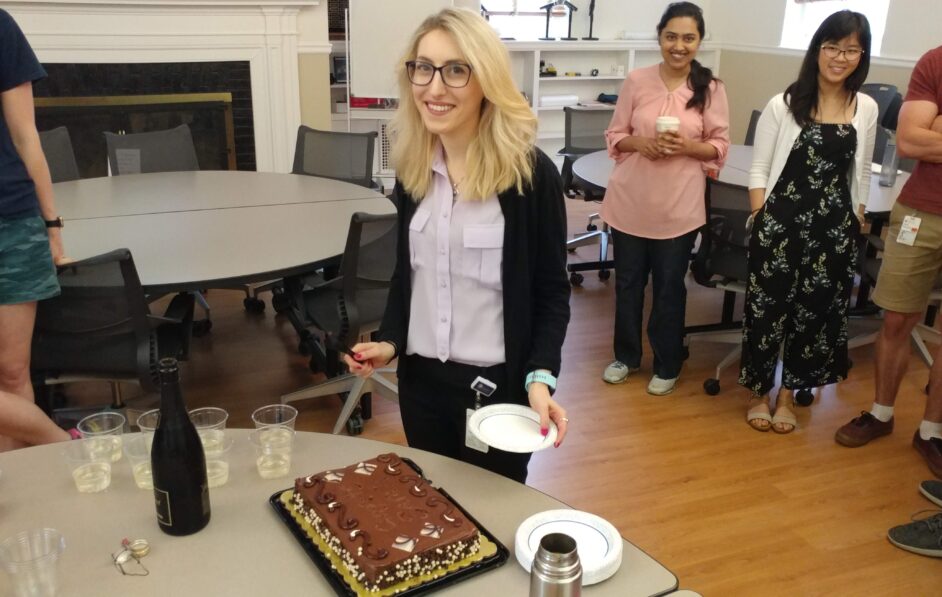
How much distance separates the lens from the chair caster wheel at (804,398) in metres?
3.34

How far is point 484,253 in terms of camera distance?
62.3 inches

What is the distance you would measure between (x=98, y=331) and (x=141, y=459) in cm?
122

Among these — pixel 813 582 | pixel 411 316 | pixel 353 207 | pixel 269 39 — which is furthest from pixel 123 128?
pixel 813 582

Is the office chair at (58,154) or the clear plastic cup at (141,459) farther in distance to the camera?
the office chair at (58,154)

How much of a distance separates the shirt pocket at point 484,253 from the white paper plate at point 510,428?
0.28 m

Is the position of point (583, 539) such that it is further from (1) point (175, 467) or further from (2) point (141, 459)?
(2) point (141, 459)

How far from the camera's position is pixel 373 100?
242 inches

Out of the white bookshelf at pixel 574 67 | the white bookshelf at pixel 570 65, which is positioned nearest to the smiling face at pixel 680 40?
the white bookshelf at pixel 570 65

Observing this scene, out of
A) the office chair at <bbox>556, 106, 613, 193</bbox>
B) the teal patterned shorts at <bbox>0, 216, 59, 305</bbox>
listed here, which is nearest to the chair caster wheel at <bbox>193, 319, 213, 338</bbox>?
the teal patterned shorts at <bbox>0, 216, 59, 305</bbox>

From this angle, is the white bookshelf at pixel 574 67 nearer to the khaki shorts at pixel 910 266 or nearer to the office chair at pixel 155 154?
the office chair at pixel 155 154

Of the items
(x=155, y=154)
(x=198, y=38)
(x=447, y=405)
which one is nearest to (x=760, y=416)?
(x=447, y=405)

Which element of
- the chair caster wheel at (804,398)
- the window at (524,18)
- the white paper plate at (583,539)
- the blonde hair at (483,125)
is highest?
the window at (524,18)

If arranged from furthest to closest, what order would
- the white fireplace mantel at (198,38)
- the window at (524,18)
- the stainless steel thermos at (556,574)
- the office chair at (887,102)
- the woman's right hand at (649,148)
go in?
the window at (524,18), the white fireplace mantel at (198,38), the office chair at (887,102), the woman's right hand at (649,148), the stainless steel thermos at (556,574)

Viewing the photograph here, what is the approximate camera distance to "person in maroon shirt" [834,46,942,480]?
2.64 m
